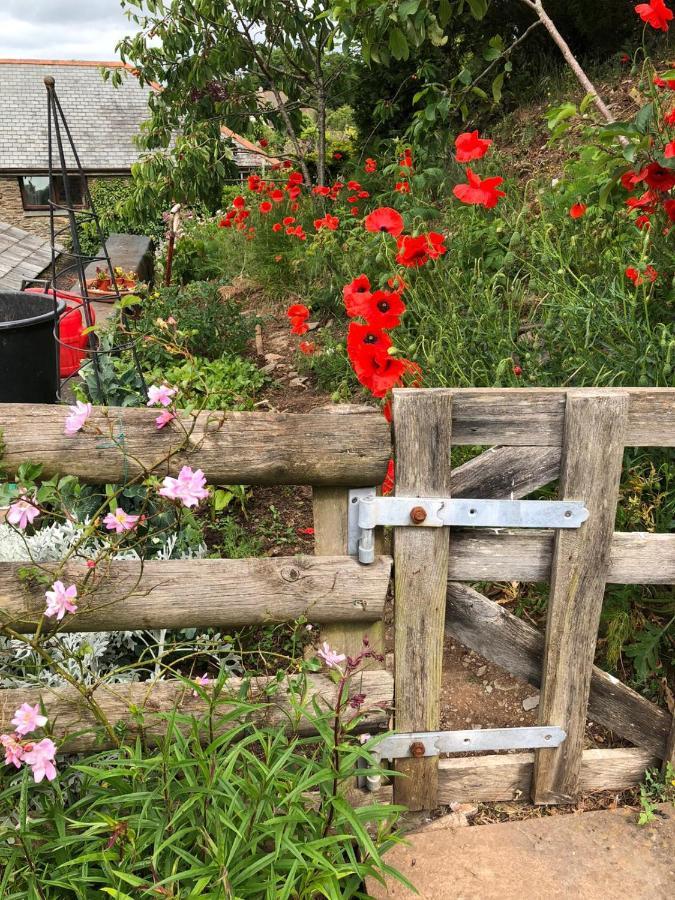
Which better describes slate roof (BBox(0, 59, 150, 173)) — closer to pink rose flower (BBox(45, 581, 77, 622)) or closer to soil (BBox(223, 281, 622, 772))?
soil (BBox(223, 281, 622, 772))

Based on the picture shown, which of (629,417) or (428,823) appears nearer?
(629,417)

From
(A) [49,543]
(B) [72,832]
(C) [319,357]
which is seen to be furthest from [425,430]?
(C) [319,357]

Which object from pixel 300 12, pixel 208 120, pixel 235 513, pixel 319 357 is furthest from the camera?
pixel 208 120

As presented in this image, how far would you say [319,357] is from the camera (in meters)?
4.95

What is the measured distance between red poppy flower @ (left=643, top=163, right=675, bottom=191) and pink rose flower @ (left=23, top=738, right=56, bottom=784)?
2.25 m

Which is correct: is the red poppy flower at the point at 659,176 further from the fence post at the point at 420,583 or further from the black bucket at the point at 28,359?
the black bucket at the point at 28,359

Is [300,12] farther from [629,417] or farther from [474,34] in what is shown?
[629,417]

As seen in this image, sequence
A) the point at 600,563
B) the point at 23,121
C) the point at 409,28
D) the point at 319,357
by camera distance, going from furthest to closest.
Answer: the point at 23,121 < the point at 319,357 < the point at 409,28 < the point at 600,563

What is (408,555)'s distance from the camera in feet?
6.00

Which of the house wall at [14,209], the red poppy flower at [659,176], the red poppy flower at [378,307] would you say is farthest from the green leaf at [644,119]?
the house wall at [14,209]

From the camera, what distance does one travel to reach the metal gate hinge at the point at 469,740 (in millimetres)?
2020

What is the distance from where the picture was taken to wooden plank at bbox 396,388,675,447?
1.70 m

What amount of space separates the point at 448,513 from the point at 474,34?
8.64 metres

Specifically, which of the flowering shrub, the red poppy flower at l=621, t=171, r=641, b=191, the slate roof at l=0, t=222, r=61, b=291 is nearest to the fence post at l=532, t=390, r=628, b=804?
the flowering shrub
